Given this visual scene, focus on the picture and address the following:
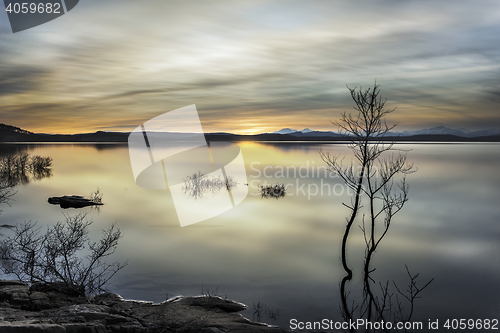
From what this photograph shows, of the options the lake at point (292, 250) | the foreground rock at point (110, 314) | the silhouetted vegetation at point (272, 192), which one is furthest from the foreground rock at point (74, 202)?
the foreground rock at point (110, 314)

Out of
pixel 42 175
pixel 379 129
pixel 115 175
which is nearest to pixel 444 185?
pixel 379 129

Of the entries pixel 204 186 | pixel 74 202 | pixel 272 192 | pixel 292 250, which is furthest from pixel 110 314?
pixel 272 192

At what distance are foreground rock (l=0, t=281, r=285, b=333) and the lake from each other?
90cm

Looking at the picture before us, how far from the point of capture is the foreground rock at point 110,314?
530 centimetres

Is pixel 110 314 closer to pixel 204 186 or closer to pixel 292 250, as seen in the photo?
pixel 292 250

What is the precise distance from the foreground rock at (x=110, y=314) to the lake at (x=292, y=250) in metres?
0.90

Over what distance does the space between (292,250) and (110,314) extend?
8.32 meters

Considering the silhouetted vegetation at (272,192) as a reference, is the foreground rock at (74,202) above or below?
above

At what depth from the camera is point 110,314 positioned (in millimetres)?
6008

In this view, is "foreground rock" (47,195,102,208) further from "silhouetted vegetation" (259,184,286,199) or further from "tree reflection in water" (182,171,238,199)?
"silhouetted vegetation" (259,184,286,199)

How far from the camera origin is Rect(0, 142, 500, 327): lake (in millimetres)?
8961

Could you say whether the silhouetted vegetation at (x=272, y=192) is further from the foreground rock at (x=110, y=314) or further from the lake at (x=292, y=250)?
the foreground rock at (x=110, y=314)

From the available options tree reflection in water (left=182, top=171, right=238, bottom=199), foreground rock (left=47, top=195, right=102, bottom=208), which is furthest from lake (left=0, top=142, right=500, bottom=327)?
tree reflection in water (left=182, top=171, right=238, bottom=199)

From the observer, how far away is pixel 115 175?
121 ft
